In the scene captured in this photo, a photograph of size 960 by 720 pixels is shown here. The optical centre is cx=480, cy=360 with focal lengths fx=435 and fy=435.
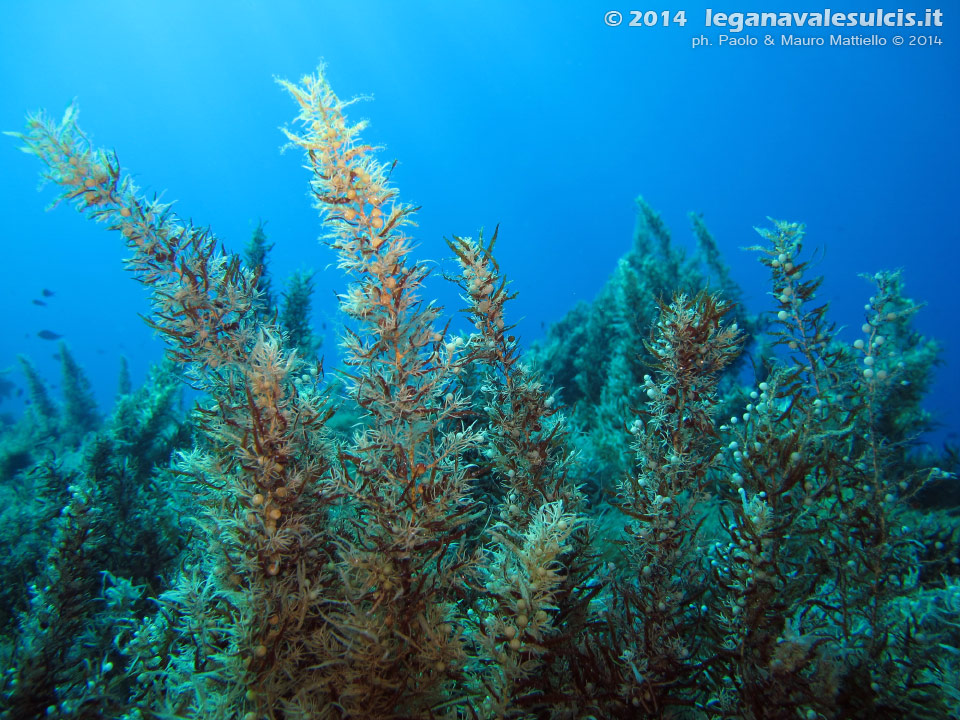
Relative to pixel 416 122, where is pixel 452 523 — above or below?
below

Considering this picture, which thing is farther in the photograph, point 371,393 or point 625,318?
point 625,318

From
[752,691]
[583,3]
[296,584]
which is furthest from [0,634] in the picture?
[583,3]

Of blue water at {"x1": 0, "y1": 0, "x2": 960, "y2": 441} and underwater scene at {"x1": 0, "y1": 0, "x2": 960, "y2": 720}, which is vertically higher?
blue water at {"x1": 0, "y1": 0, "x2": 960, "y2": 441}

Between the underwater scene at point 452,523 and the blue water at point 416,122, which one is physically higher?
the blue water at point 416,122

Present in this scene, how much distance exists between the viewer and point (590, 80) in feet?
247

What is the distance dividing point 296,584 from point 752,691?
8.24 ft

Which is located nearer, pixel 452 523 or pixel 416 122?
pixel 452 523

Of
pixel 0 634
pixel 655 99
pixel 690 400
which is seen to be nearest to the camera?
pixel 690 400

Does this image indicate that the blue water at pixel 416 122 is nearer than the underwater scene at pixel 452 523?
No

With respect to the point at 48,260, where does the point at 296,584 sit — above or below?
below

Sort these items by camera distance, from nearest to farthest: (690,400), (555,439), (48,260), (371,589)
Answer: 1. (371,589)
2. (690,400)
3. (555,439)
4. (48,260)

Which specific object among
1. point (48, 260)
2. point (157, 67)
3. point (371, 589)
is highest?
point (157, 67)

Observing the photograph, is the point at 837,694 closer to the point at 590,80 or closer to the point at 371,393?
the point at 371,393

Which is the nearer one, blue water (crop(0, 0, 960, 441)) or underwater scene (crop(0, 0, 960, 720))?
underwater scene (crop(0, 0, 960, 720))
